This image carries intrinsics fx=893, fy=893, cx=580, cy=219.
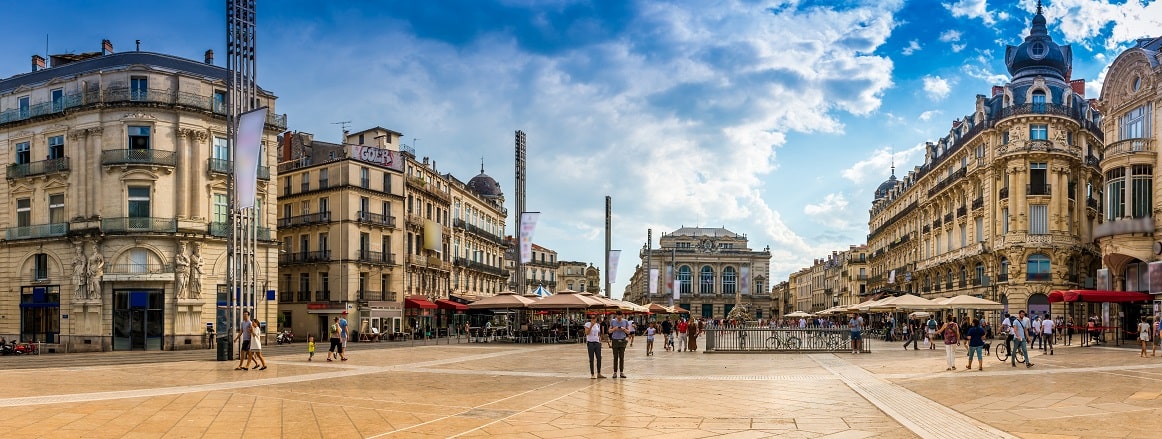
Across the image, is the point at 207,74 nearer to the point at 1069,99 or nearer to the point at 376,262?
the point at 376,262

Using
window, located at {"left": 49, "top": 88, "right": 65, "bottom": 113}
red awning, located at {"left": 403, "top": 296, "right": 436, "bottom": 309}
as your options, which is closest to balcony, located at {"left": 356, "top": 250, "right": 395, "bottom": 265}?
red awning, located at {"left": 403, "top": 296, "right": 436, "bottom": 309}

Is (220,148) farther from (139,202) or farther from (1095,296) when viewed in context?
(1095,296)

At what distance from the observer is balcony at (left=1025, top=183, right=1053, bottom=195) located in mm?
46875

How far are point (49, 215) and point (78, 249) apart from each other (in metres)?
3.03

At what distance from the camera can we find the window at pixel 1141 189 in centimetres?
3719

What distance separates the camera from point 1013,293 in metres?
47.5

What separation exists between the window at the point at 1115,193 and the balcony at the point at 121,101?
38.6 meters

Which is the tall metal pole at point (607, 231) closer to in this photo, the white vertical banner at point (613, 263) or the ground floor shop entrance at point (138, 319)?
the white vertical banner at point (613, 263)

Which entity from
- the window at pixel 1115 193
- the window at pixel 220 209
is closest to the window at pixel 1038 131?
the window at pixel 1115 193

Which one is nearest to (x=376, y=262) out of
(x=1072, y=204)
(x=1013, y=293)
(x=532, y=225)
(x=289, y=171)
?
(x=289, y=171)

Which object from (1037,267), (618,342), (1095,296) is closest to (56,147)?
(618,342)

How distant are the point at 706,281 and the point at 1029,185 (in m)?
87.4

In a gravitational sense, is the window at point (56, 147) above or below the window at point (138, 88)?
below

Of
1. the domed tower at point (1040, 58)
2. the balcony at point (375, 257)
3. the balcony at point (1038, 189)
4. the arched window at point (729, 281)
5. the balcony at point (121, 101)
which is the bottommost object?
the arched window at point (729, 281)
